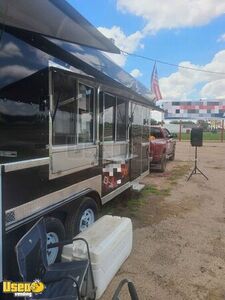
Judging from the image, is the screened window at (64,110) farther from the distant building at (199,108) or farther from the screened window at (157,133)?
the distant building at (199,108)

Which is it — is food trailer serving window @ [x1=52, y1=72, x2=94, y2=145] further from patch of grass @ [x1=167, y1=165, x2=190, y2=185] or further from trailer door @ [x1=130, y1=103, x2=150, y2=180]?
patch of grass @ [x1=167, y1=165, x2=190, y2=185]

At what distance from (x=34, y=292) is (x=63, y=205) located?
1.78 meters

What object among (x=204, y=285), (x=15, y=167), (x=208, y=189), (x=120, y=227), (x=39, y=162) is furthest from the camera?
(x=208, y=189)

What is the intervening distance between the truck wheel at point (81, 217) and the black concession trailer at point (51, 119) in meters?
0.01

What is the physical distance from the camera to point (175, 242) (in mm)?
5637

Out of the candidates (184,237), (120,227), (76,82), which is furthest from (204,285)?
(76,82)

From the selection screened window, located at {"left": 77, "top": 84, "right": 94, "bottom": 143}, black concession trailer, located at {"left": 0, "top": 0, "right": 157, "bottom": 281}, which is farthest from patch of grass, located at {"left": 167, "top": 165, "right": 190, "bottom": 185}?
screened window, located at {"left": 77, "top": 84, "right": 94, "bottom": 143}

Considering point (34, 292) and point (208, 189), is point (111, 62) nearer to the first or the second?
point (34, 292)

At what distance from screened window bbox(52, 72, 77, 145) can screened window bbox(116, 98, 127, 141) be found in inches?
85.9

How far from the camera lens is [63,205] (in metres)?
4.35

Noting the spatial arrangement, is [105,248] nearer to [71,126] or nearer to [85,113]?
[71,126]

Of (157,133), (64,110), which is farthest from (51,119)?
(157,133)

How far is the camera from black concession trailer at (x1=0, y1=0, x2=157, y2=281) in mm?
3285

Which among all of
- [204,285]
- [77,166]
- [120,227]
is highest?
[77,166]
